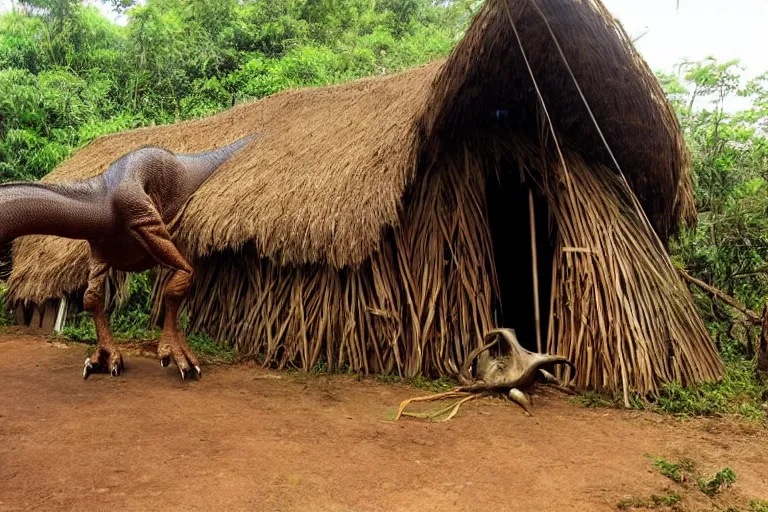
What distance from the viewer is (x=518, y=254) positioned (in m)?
6.37

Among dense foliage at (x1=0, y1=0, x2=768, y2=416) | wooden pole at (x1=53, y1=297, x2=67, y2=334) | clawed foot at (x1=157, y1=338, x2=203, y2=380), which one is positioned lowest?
wooden pole at (x1=53, y1=297, x2=67, y2=334)

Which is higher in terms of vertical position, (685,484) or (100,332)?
(685,484)

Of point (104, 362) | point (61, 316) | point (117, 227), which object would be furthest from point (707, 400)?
point (61, 316)

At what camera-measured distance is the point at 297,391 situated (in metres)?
4.32

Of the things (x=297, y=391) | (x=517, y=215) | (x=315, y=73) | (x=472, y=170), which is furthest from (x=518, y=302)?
(x=315, y=73)

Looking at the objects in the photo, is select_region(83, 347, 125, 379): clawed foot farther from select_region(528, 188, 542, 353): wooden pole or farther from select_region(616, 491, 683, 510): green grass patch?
select_region(616, 491, 683, 510): green grass patch

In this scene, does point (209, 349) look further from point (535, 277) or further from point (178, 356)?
point (535, 277)

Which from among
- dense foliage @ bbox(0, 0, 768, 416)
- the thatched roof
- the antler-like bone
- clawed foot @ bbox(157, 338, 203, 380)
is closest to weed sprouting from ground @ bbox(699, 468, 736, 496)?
the antler-like bone

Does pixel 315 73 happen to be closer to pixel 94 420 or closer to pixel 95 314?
pixel 95 314

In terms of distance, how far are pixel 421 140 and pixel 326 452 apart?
2716mm

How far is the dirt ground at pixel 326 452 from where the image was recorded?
2.41m

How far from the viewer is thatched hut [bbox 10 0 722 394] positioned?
4152 mm

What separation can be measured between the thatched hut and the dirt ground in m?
0.67

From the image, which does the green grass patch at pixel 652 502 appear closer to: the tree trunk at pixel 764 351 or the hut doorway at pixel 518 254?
the tree trunk at pixel 764 351
